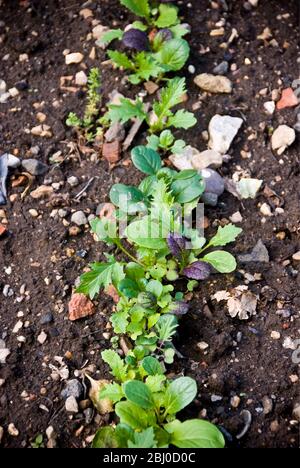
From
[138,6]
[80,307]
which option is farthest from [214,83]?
[80,307]

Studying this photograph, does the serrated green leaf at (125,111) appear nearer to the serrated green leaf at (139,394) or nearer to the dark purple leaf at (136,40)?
the dark purple leaf at (136,40)

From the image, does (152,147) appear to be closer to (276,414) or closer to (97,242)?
(97,242)

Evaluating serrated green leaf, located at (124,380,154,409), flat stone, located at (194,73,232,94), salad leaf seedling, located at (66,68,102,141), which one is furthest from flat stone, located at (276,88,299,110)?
serrated green leaf, located at (124,380,154,409)

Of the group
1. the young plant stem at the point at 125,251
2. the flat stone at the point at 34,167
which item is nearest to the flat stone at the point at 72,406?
the young plant stem at the point at 125,251

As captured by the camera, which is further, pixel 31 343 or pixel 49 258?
pixel 49 258

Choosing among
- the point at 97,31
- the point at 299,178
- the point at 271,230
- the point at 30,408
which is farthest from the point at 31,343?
the point at 97,31

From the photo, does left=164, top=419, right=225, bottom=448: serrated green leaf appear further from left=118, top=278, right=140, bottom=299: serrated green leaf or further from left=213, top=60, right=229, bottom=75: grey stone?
left=213, top=60, right=229, bottom=75: grey stone

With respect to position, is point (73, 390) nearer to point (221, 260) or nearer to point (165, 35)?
point (221, 260)
